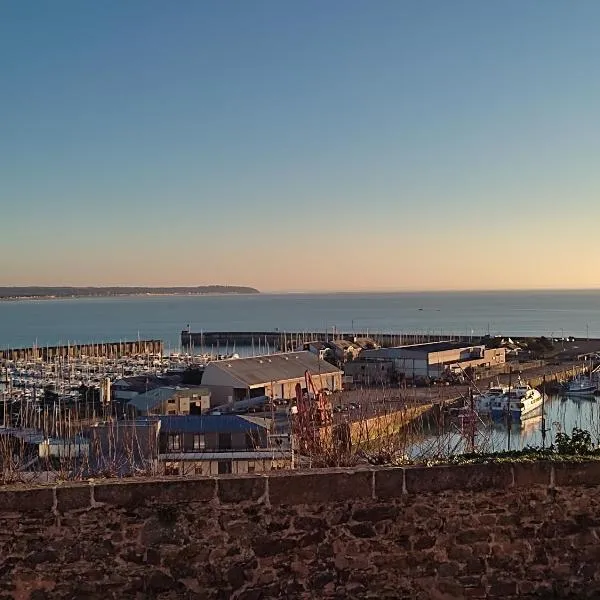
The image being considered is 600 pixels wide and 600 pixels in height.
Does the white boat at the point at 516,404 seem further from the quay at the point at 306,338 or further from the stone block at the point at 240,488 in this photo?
the quay at the point at 306,338

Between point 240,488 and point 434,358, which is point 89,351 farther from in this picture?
point 240,488

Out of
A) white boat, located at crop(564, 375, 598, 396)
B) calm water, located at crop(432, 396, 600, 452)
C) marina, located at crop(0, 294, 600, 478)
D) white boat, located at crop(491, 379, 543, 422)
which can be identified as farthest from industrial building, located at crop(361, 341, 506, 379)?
white boat, located at crop(491, 379, 543, 422)

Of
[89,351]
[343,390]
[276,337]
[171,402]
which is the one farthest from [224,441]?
[276,337]

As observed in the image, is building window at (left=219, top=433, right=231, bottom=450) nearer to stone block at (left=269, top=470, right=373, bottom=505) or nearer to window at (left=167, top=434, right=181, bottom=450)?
window at (left=167, top=434, right=181, bottom=450)

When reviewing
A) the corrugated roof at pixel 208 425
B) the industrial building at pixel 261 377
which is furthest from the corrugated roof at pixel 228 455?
the industrial building at pixel 261 377

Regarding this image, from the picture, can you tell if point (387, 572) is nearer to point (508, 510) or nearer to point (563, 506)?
point (508, 510)

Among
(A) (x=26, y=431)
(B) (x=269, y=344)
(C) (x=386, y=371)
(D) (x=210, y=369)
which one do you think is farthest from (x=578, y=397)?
(B) (x=269, y=344)
